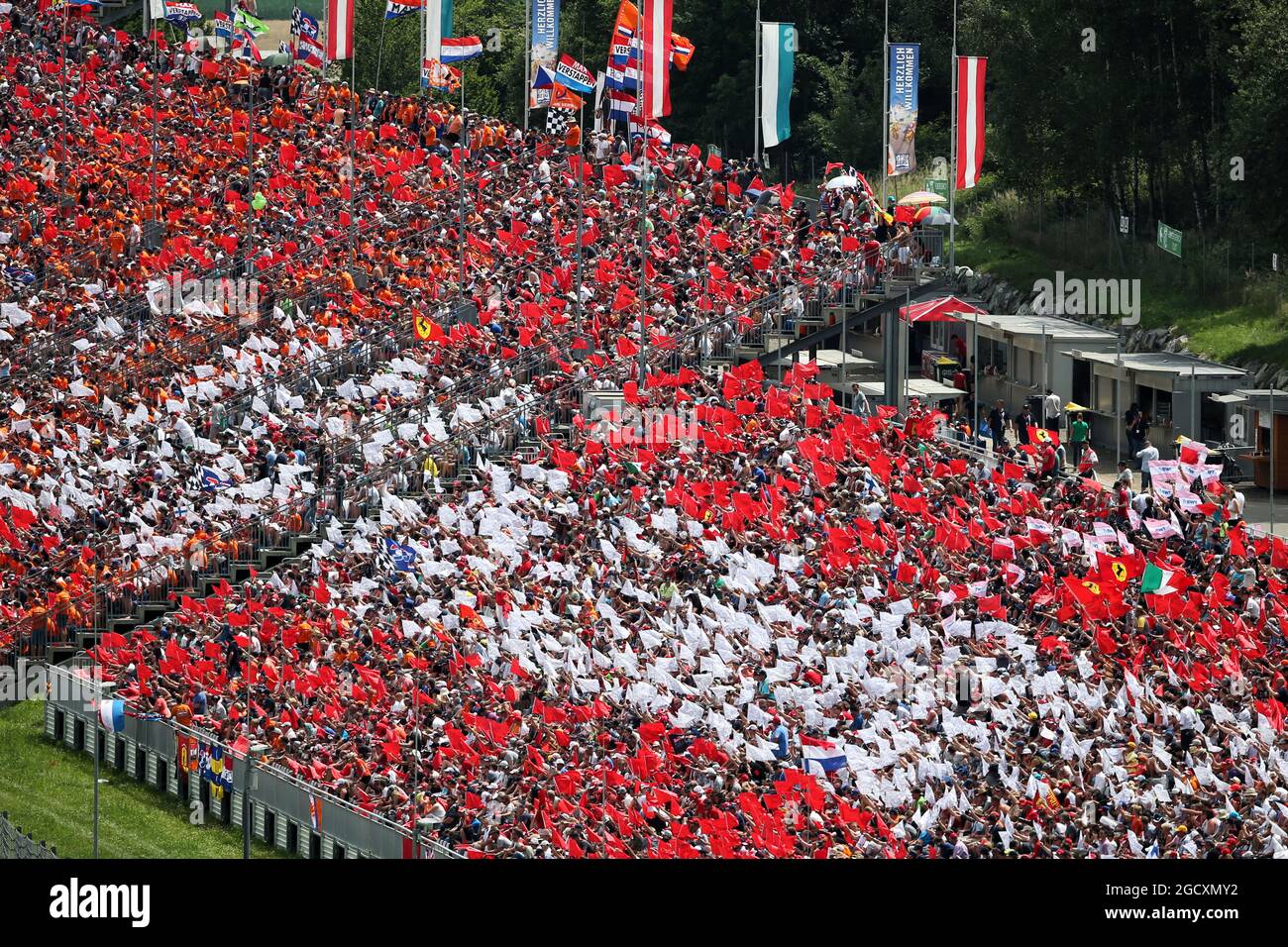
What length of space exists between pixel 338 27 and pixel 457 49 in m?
3.45

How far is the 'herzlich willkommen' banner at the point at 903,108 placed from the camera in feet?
167

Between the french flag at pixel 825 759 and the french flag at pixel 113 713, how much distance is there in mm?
12785

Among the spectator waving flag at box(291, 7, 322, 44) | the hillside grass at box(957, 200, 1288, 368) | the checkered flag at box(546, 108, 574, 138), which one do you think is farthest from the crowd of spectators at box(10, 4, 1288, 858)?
the hillside grass at box(957, 200, 1288, 368)

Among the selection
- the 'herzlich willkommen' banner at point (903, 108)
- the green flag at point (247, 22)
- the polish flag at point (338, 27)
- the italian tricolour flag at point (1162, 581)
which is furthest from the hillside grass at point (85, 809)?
the green flag at point (247, 22)

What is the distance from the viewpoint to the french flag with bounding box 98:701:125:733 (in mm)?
40844

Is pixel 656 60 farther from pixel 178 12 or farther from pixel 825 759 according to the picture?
pixel 825 759

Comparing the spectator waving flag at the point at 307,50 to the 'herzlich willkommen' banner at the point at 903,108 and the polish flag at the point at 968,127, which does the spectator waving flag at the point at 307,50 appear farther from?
the polish flag at the point at 968,127

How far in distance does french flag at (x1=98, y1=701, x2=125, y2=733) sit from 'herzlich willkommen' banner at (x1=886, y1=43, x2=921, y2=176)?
19.4 metres

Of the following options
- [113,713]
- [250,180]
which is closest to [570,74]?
[250,180]

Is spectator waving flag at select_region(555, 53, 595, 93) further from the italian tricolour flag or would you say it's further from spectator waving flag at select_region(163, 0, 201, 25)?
the italian tricolour flag

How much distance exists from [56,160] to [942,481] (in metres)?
29.3

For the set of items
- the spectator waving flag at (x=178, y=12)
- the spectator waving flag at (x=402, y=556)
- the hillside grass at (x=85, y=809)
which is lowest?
the hillside grass at (x=85, y=809)

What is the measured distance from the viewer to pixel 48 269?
57875 millimetres

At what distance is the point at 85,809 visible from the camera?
3944 cm
